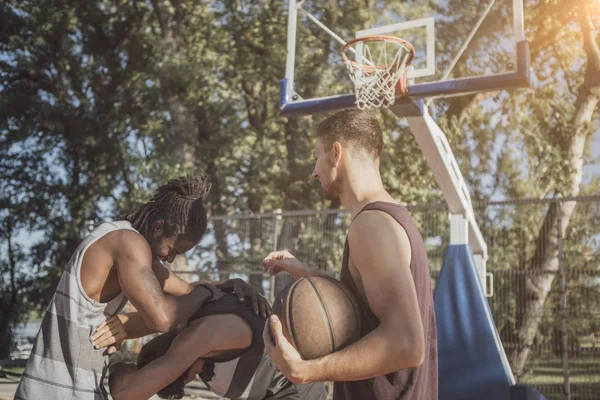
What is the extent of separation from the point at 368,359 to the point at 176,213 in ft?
5.43

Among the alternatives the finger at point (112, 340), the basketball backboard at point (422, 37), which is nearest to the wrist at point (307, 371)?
the finger at point (112, 340)

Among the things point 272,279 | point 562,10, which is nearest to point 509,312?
point 272,279

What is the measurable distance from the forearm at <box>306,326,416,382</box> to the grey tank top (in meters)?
1.32

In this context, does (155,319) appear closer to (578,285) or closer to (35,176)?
(578,285)

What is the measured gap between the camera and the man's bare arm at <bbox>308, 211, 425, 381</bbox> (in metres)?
1.81

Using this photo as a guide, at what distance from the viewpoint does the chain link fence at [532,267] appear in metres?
8.17

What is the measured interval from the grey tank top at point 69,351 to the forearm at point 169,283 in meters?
0.45

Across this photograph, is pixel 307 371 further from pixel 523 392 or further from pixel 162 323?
pixel 523 392

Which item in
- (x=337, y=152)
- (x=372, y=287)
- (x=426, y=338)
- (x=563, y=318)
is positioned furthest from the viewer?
(x=563, y=318)

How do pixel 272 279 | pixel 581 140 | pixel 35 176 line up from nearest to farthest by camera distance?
pixel 272 279 → pixel 581 140 → pixel 35 176

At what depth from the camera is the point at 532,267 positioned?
8977 millimetres

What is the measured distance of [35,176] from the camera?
1784 centimetres

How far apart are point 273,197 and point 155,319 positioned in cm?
1204

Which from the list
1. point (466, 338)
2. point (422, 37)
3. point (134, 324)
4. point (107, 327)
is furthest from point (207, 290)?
point (422, 37)
